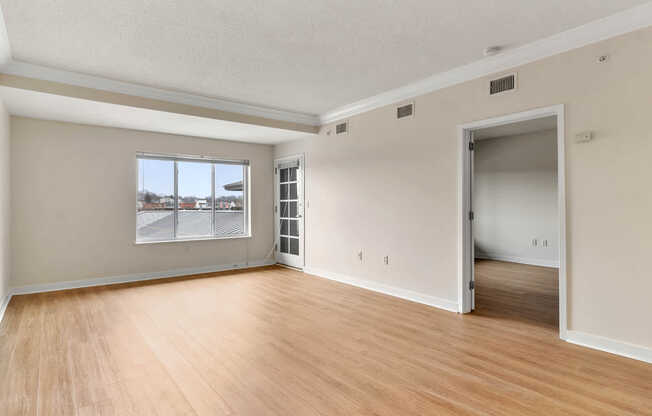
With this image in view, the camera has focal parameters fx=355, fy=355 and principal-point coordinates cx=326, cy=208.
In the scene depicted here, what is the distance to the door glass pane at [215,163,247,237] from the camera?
6871 millimetres

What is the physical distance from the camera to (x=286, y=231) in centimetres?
714

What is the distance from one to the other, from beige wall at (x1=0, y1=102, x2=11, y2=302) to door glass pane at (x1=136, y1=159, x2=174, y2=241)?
5.41 feet

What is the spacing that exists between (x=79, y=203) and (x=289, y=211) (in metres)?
3.45

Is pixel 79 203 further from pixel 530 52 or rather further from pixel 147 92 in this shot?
pixel 530 52

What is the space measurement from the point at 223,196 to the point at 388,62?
4.31m

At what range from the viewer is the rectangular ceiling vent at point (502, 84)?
11.9ft


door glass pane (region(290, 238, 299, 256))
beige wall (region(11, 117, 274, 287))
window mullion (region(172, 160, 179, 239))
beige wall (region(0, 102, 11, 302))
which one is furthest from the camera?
door glass pane (region(290, 238, 299, 256))

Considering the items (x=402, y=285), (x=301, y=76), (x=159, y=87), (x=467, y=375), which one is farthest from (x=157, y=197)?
(x=467, y=375)

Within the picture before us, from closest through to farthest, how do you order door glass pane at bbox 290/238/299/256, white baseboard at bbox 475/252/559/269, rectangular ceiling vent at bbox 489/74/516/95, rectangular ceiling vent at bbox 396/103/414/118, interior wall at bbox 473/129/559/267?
rectangular ceiling vent at bbox 489/74/516/95
rectangular ceiling vent at bbox 396/103/414/118
door glass pane at bbox 290/238/299/256
white baseboard at bbox 475/252/559/269
interior wall at bbox 473/129/559/267

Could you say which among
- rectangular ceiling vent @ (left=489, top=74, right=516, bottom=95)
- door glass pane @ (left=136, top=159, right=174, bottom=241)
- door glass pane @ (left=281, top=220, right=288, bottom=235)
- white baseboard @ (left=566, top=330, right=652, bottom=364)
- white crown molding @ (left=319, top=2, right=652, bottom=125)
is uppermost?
white crown molding @ (left=319, top=2, right=652, bottom=125)

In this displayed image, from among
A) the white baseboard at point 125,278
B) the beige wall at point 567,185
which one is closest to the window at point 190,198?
the white baseboard at point 125,278

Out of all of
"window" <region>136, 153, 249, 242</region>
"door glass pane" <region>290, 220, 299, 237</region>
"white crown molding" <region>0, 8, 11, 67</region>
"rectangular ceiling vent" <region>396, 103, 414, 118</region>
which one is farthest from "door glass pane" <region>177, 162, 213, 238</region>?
"rectangular ceiling vent" <region>396, 103, 414, 118</region>

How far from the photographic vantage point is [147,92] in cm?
454

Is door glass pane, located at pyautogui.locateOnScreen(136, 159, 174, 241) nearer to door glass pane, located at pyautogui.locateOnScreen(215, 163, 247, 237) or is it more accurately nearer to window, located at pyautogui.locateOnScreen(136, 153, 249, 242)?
window, located at pyautogui.locateOnScreen(136, 153, 249, 242)
